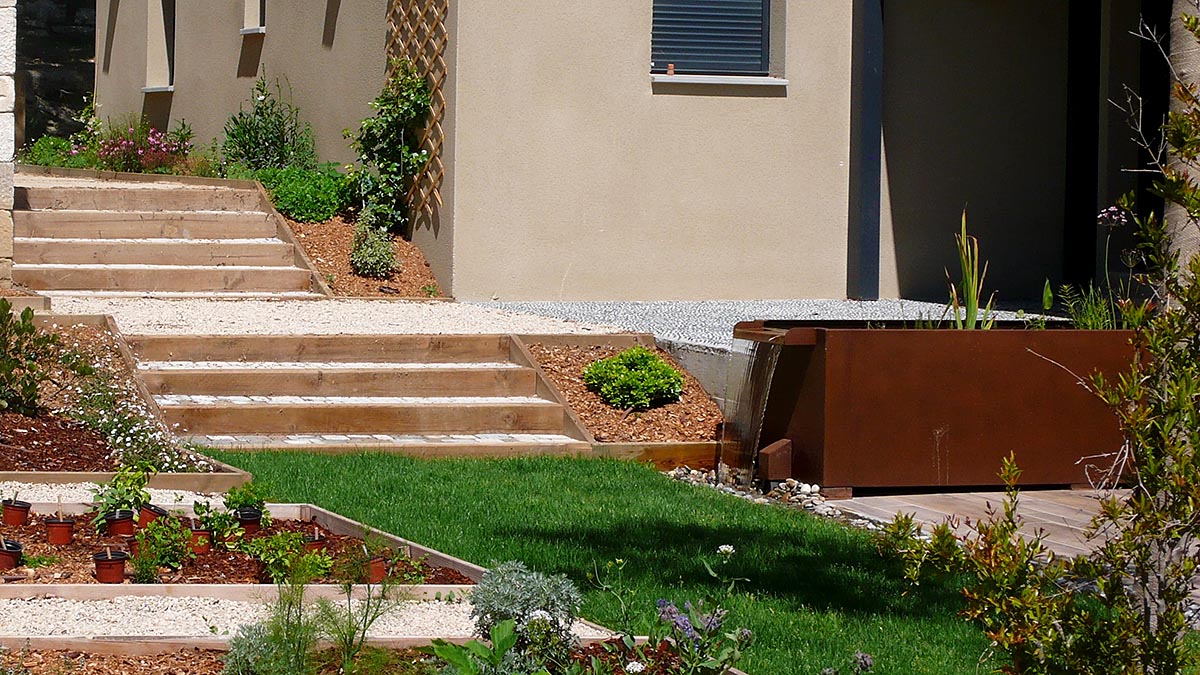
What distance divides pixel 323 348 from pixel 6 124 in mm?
2405

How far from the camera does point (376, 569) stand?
4.12 meters

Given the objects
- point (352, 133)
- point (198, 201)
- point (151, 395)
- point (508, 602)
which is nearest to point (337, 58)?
point (352, 133)

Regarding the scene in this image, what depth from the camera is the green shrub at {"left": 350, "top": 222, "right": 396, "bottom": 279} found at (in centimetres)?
1118

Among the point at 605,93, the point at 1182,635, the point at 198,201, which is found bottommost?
the point at 1182,635

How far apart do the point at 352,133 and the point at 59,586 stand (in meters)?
8.87

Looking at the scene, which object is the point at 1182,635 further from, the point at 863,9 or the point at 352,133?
the point at 352,133

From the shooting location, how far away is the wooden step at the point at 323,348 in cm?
776

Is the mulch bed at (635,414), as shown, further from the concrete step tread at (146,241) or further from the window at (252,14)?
the window at (252,14)

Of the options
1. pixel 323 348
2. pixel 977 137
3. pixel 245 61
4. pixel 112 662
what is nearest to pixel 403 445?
pixel 323 348

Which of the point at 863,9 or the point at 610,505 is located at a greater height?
the point at 863,9

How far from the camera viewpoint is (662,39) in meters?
11.7

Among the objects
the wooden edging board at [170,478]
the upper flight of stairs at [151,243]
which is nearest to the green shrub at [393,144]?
the upper flight of stairs at [151,243]

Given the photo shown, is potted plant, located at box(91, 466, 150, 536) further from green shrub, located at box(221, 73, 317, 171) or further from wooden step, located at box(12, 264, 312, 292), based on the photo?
green shrub, located at box(221, 73, 317, 171)

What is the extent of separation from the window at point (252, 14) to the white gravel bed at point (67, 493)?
10.0 m
